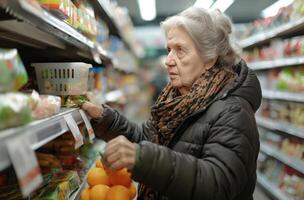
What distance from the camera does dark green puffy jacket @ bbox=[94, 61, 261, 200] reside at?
1203 mm

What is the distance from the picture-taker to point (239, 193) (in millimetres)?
1477

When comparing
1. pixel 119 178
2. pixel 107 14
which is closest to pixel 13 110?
pixel 119 178

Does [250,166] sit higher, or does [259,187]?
[250,166]

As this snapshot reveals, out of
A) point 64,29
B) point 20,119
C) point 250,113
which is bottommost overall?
point 250,113

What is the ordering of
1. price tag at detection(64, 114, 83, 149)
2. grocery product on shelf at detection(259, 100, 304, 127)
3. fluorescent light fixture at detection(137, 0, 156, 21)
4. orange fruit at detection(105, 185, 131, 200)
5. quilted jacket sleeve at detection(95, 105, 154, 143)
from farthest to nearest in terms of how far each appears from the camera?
fluorescent light fixture at detection(137, 0, 156, 21) < grocery product on shelf at detection(259, 100, 304, 127) < quilted jacket sleeve at detection(95, 105, 154, 143) < orange fruit at detection(105, 185, 131, 200) < price tag at detection(64, 114, 83, 149)

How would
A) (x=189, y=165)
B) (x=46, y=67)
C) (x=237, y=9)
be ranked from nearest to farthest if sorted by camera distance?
(x=189, y=165) → (x=46, y=67) → (x=237, y=9)

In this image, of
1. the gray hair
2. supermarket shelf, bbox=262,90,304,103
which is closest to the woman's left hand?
the gray hair

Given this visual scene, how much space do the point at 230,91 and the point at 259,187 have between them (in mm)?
3522

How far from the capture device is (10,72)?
35.3 inches

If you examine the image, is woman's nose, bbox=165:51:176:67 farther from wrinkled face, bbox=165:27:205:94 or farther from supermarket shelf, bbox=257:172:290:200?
supermarket shelf, bbox=257:172:290:200

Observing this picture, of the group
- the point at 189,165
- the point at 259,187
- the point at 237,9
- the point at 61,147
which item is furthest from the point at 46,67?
the point at 237,9

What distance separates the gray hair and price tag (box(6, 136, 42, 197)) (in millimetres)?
963

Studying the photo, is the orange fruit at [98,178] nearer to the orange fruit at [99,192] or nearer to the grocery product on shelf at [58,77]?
the orange fruit at [99,192]

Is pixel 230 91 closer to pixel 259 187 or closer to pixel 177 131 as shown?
pixel 177 131
